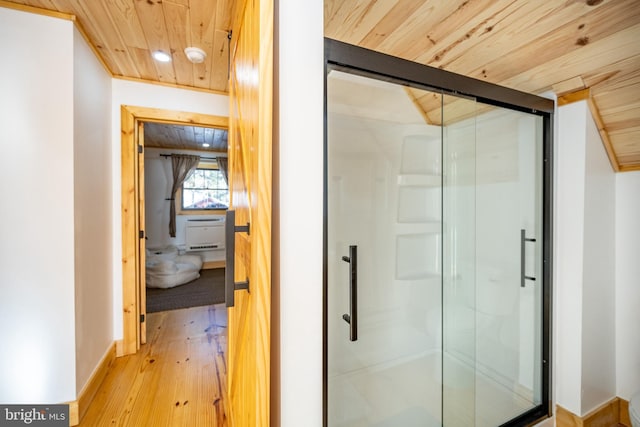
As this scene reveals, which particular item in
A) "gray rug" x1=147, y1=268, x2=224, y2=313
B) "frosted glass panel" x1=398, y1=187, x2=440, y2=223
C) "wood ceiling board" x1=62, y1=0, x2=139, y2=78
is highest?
"wood ceiling board" x1=62, y1=0, x2=139, y2=78

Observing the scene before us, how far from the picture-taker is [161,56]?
1.99m

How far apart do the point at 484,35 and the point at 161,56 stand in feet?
6.83

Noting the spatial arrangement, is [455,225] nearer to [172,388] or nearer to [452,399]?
[452,399]

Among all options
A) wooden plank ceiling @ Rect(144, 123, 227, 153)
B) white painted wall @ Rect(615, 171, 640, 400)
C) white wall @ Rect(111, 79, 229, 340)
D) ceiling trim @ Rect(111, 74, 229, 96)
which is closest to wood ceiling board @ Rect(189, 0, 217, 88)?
ceiling trim @ Rect(111, 74, 229, 96)

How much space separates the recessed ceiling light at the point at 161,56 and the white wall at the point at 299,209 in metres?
1.59

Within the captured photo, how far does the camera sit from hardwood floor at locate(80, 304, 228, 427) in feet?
5.52

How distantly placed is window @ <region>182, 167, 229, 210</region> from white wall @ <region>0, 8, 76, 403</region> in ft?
14.1

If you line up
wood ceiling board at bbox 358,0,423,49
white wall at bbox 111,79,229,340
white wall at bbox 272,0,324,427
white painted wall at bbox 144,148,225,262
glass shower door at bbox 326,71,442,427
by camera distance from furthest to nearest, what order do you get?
white painted wall at bbox 144,148,225,262 → white wall at bbox 111,79,229,340 → wood ceiling board at bbox 358,0,423,49 → glass shower door at bbox 326,71,442,427 → white wall at bbox 272,0,324,427

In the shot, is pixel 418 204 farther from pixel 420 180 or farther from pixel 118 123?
pixel 118 123

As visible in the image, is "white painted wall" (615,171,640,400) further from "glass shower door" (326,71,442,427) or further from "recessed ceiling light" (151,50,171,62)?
"recessed ceiling light" (151,50,171,62)

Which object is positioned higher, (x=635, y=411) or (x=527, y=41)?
(x=527, y=41)

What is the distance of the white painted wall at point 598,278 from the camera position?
1.60m

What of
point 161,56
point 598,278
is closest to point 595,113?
point 598,278

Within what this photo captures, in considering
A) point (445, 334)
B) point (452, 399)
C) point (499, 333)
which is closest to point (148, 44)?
point (445, 334)
